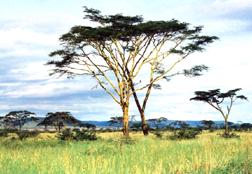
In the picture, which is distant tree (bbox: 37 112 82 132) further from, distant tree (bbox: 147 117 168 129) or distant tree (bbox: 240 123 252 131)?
distant tree (bbox: 240 123 252 131)

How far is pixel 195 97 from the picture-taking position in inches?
1876

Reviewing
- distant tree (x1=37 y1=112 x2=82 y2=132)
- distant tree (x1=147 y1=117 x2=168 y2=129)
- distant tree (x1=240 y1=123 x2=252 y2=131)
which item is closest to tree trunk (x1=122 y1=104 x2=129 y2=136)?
distant tree (x1=37 y1=112 x2=82 y2=132)

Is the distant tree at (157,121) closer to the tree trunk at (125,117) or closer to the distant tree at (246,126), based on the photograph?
the distant tree at (246,126)

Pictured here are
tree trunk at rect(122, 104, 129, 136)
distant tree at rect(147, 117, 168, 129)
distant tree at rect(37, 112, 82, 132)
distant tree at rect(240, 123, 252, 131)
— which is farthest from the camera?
distant tree at rect(240, 123, 252, 131)

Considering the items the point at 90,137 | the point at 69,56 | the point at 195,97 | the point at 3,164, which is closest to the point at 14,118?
the point at 195,97

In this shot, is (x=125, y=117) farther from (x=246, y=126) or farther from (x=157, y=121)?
(x=246, y=126)

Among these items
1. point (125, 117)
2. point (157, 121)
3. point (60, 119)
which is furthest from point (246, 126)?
point (125, 117)

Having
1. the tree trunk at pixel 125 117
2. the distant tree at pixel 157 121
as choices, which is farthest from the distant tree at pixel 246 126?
the tree trunk at pixel 125 117

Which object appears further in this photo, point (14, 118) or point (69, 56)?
Answer: point (14, 118)

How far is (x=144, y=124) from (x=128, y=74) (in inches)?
165

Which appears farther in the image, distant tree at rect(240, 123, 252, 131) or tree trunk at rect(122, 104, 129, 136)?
distant tree at rect(240, 123, 252, 131)

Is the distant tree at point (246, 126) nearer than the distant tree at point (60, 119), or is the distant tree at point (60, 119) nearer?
the distant tree at point (60, 119)

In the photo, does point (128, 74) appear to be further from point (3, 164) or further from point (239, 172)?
point (239, 172)

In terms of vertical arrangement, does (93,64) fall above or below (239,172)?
above
